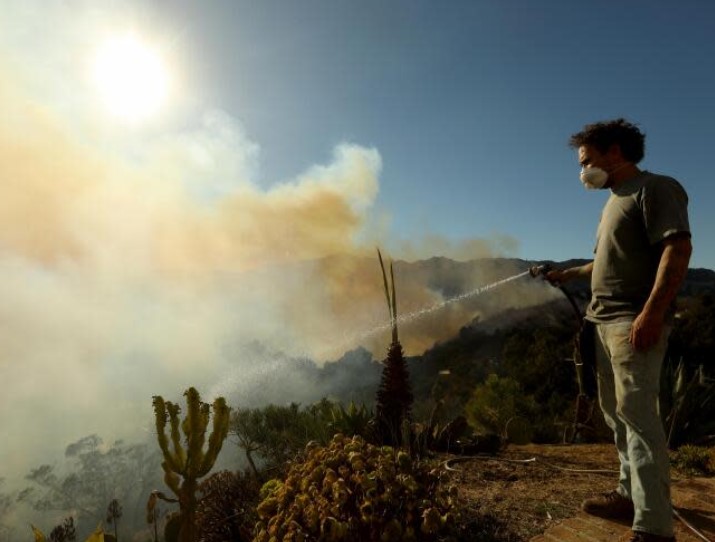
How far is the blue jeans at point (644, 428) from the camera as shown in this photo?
2490 millimetres

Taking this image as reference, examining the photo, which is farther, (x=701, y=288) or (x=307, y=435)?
(x=701, y=288)

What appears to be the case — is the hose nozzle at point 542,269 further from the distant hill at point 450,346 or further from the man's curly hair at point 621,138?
the distant hill at point 450,346

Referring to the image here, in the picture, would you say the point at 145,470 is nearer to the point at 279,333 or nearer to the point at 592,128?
the point at 279,333

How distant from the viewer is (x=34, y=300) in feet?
214

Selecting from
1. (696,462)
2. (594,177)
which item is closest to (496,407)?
(696,462)

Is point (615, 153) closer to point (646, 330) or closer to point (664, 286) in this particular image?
point (664, 286)

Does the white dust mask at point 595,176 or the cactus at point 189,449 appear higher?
the white dust mask at point 595,176

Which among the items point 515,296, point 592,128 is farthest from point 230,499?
point 515,296

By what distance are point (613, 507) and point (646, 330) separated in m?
1.38

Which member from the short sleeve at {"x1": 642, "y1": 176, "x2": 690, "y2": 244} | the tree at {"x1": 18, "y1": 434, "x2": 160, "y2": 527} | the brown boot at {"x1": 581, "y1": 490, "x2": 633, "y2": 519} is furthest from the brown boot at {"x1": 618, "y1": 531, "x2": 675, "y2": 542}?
the tree at {"x1": 18, "y1": 434, "x2": 160, "y2": 527}

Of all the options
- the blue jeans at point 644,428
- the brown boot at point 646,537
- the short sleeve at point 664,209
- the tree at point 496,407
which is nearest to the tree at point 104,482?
the tree at point 496,407

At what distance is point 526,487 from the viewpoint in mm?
4141

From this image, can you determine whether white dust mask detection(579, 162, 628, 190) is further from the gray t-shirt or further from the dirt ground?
the dirt ground

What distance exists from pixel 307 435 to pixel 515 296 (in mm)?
26896
